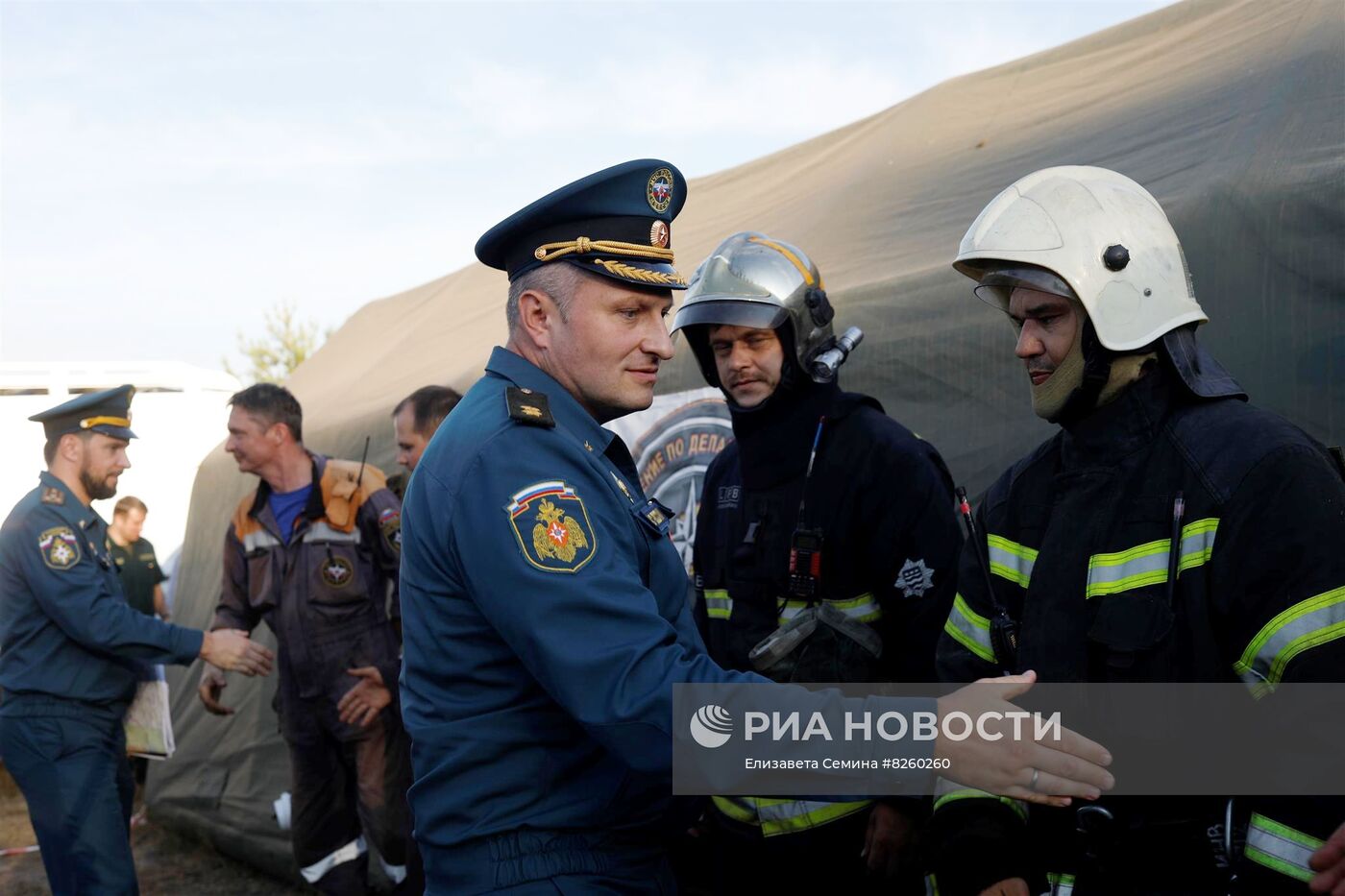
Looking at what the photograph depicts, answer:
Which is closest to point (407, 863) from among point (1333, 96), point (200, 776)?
point (200, 776)

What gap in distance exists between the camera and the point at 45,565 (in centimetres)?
469

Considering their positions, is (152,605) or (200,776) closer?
(200,776)

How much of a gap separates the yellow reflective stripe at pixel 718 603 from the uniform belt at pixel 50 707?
9.07ft

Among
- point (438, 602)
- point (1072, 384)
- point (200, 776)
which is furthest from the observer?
point (200, 776)

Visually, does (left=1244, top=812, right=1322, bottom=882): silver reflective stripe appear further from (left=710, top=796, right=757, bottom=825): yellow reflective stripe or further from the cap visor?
(left=710, top=796, right=757, bottom=825): yellow reflective stripe

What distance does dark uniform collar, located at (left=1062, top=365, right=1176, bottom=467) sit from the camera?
223 centimetres

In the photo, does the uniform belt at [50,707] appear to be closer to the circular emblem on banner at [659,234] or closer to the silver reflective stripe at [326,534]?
the silver reflective stripe at [326,534]

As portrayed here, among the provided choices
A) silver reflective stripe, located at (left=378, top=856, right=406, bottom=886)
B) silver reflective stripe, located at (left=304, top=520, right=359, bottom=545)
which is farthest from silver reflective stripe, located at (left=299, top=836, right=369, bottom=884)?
silver reflective stripe, located at (left=304, top=520, right=359, bottom=545)

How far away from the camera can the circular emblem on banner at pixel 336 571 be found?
202 inches

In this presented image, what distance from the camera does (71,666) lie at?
4.72m

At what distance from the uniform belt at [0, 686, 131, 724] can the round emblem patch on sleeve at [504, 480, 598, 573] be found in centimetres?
362

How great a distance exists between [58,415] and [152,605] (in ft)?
16.2

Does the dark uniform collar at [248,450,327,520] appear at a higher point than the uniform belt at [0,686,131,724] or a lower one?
higher

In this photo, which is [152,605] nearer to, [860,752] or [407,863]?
[407,863]
